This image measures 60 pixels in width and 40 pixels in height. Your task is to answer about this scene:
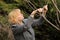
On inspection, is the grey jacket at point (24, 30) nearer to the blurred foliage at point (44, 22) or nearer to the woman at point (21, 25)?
the woman at point (21, 25)

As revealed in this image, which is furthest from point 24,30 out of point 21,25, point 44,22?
point 44,22

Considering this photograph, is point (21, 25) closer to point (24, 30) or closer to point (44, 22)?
point (24, 30)

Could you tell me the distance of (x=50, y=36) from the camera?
9141 mm

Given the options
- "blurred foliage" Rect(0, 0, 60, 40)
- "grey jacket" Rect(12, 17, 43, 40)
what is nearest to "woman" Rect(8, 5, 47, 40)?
"grey jacket" Rect(12, 17, 43, 40)

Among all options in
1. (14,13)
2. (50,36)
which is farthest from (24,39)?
(50,36)

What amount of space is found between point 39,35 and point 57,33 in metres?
0.60

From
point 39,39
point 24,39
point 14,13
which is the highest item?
point 14,13

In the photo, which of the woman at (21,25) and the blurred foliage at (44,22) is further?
the blurred foliage at (44,22)

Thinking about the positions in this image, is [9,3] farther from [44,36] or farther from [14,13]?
[14,13]

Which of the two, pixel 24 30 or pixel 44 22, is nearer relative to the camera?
pixel 24 30

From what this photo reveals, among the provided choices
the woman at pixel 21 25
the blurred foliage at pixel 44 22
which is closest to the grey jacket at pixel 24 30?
the woman at pixel 21 25

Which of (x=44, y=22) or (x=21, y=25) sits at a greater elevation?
(x=21, y=25)

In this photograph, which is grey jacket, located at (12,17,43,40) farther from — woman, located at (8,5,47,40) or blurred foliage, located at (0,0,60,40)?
blurred foliage, located at (0,0,60,40)

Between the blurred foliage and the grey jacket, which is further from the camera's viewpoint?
the blurred foliage
